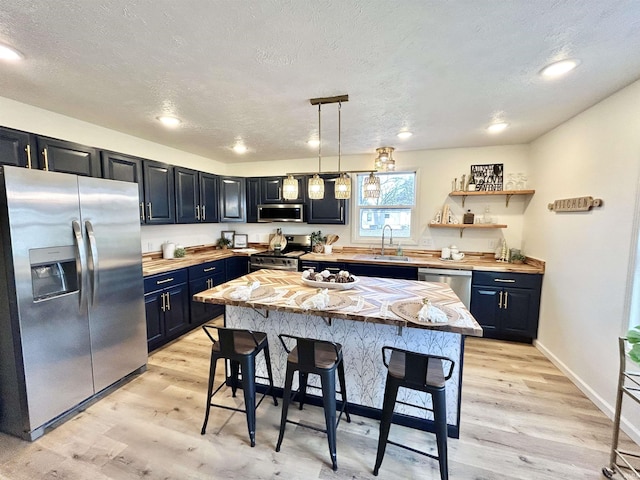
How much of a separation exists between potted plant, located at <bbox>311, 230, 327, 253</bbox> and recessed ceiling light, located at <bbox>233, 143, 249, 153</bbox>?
169cm

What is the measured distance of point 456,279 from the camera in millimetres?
3453

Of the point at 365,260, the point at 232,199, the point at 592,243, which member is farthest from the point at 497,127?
the point at 232,199

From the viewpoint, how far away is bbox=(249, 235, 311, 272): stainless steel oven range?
409 centimetres

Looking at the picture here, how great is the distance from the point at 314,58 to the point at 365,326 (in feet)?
6.06

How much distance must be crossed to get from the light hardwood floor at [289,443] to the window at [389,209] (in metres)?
2.44

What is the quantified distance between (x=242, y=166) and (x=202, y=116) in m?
2.41

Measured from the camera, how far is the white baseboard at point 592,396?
1907 millimetres

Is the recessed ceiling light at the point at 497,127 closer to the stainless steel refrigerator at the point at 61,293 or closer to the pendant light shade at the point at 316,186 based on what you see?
the pendant light shade at the point at 316,186

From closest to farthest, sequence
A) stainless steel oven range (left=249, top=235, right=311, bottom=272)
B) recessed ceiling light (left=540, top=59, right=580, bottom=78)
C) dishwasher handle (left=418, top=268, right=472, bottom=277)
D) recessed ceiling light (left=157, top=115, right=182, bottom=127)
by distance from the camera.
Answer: recessed ceiling light (left=540, top=59, right=580, bottom=78) < recessed ceiling light (left=157, top=115, right=182, bottom=127) < dishwasher handle (left=418, top=268, right=472, bottom=277) < stainless steel oven range (left=249, top=235, right=311, bottom=272)

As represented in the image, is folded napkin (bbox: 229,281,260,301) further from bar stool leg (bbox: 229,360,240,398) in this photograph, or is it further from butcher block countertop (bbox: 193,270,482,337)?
bar stool leg (bbox: 229,360,240,398)

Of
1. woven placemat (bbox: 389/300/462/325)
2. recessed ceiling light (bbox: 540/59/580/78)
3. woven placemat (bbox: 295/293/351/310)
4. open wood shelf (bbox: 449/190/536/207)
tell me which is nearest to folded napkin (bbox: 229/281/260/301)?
woven placemat (bbox: 295/293/351/310)

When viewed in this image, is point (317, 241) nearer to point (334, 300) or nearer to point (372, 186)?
point (372, 186)

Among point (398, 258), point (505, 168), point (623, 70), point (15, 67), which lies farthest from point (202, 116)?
point (505, 168)

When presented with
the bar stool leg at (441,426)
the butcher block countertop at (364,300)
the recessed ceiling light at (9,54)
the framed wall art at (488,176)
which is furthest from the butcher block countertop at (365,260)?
the bar stool leg at (441,426)
